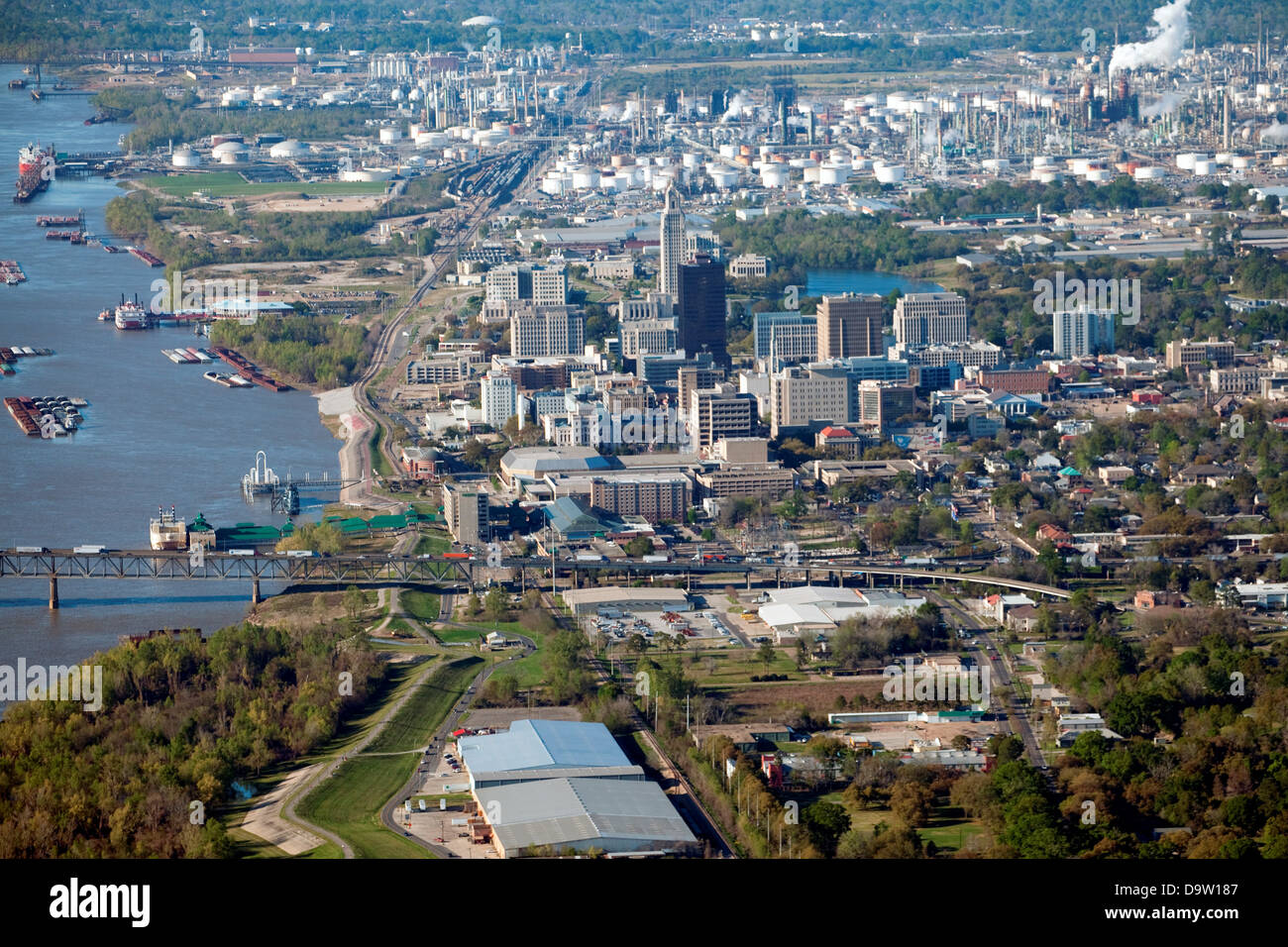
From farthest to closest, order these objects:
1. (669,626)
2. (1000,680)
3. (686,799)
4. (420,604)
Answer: (420,604)
(669,626)
(1000,680)
(686,799)

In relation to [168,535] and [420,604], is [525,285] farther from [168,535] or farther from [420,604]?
[420,604]

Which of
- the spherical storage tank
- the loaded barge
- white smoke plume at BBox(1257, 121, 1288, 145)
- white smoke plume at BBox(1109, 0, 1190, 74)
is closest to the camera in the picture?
the loaded barge

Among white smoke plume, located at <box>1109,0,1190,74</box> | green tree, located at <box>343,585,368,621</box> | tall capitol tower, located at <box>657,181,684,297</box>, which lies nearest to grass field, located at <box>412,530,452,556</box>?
green tree, located at <box>343,585,368,621</box>

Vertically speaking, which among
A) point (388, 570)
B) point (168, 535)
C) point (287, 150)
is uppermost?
point (287, 150)

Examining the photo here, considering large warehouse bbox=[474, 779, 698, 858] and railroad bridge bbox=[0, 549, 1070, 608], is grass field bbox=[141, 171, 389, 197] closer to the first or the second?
railroad bridge bbox=[0, 549, 1070, 608]

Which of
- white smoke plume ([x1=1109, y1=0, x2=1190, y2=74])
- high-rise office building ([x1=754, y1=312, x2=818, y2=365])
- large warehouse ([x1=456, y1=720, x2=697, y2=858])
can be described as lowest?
large warehouse ([x1=456, y1=720, x2=697, y2=858])

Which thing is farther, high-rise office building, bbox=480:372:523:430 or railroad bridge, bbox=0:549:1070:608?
high-rise office building, bbox=480:372:523:430

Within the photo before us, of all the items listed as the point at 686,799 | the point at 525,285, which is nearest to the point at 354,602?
the point at 686,799
